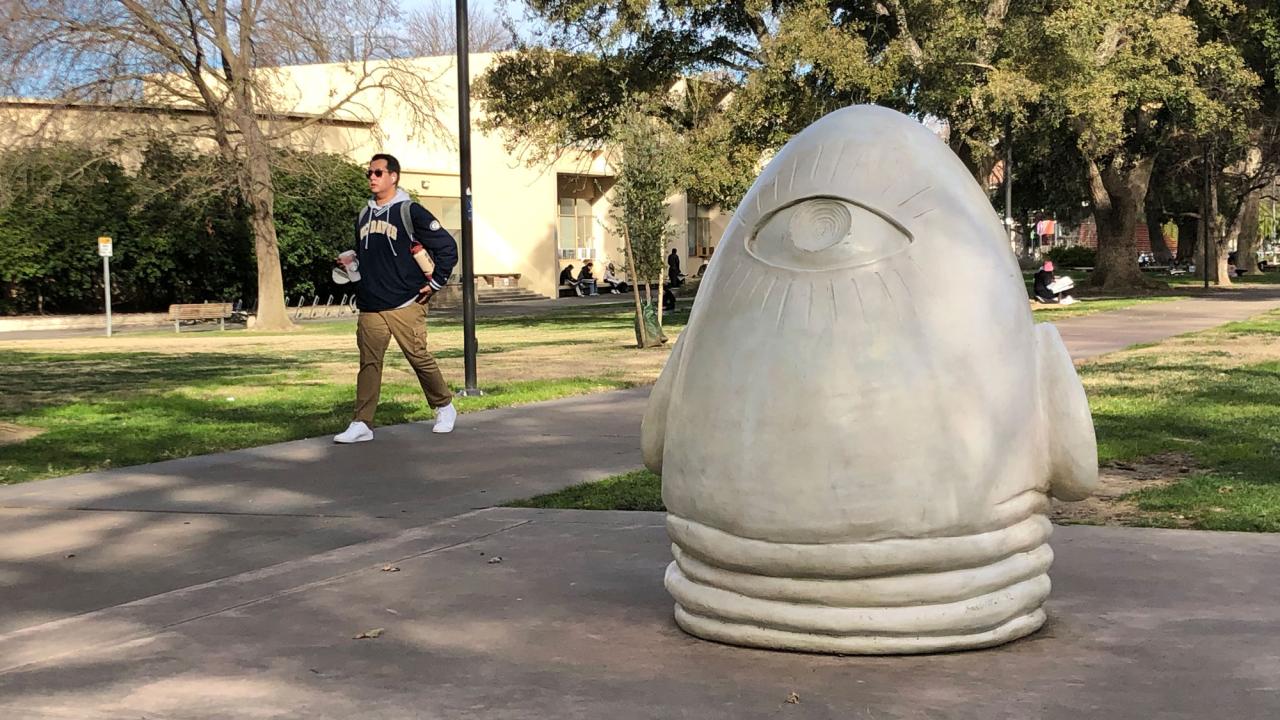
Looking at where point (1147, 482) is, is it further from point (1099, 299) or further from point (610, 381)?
point (1099, 299)

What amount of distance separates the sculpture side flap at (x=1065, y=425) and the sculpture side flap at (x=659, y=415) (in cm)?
125

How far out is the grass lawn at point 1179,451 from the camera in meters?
6.36

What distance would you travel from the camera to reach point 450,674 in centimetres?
384

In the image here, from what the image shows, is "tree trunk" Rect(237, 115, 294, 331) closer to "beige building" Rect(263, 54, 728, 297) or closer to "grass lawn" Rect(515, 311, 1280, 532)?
"beige building" Rect(263, 54, 728, 297)

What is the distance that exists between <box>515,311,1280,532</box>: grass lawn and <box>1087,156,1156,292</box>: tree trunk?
22906 mm

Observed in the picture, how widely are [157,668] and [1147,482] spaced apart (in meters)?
5.51

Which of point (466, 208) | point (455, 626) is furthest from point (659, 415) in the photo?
point (466, 208)

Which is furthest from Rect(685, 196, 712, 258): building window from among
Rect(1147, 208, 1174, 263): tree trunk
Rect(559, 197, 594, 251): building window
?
Rect(1147, 208, 1174, 263): tree trunk

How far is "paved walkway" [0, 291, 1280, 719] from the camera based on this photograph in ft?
11.7

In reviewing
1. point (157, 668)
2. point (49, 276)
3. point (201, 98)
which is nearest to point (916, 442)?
point (157, 668)

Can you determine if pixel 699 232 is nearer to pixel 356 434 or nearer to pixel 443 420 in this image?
pixel 443 420

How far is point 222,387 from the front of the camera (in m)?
14.6

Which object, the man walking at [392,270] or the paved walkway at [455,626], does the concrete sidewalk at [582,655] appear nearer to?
the paved walkway at [455,626]

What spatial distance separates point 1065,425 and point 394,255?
608cm
